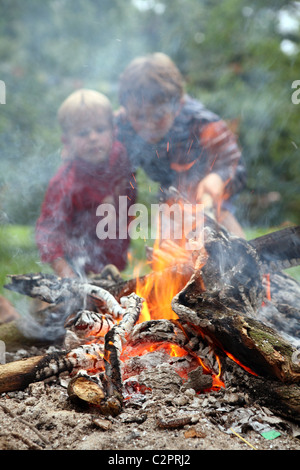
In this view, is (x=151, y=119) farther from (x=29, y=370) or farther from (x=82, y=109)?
(x=29, y=370)

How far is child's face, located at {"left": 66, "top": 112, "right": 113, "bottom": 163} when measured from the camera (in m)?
2.98

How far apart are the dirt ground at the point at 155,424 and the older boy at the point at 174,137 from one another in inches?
63.6

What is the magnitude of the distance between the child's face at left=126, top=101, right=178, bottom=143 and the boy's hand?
0.55 m

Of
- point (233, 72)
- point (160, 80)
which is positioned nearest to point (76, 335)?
point (160, 80)

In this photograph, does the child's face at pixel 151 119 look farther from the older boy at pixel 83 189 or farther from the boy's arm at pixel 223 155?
the boy's arm at pixel 223 155

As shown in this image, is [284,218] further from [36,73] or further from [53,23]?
[53,23]

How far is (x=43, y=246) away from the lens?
3.29m

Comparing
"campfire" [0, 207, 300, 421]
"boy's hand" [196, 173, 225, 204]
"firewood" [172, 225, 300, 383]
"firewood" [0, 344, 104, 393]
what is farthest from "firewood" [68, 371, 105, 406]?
"boy's hand" [196, 173, 225, 204]

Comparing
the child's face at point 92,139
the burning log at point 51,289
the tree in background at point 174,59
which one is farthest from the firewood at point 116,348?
the tree in background at point 174,59

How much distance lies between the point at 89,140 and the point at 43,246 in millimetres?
1009

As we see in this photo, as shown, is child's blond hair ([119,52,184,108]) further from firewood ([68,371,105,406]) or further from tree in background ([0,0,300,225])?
firewood ([68,371,105,406])

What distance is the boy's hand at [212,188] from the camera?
2818 millimetres

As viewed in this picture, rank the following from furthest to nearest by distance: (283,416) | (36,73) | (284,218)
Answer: (36,73)
(284,218)
(283,416)

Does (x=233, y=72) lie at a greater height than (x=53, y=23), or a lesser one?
lesser
